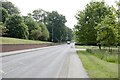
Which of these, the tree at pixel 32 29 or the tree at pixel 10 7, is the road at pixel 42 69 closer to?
the tree at pixel 32 29

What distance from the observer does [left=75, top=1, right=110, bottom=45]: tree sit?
50.7m

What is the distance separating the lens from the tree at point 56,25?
471 ft

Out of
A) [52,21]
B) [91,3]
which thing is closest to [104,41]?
[91,3]

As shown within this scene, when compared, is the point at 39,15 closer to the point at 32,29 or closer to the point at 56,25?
the point at 56,25

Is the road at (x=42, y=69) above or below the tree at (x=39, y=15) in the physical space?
below

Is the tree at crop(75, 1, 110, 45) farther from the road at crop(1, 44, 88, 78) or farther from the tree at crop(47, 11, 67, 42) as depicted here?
the tree at crop(47, 11, 67, 42)

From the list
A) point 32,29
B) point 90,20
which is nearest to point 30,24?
point 32,29

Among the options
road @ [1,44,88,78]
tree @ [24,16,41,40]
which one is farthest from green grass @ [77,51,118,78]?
tree @ [24,16,41,40]

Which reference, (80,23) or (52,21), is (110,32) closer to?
(80,23)

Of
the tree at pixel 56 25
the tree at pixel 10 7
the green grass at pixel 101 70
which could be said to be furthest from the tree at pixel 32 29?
the green grass at pixel 101 70

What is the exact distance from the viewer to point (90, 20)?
170 feet

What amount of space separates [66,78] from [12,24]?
6361 cm

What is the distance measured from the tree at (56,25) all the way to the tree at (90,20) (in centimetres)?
8870

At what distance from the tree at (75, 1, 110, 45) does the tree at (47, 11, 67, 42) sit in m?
88.7
